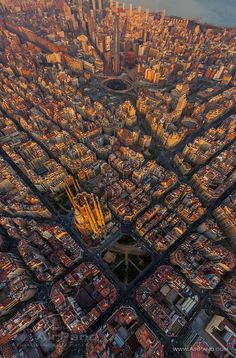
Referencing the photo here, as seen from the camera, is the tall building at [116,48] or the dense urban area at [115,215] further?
the tall building at [116,48]

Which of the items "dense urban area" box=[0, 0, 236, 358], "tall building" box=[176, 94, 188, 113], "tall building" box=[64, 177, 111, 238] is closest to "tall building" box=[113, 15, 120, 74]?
"dense urban area" box=[0, 0, 236, 358]

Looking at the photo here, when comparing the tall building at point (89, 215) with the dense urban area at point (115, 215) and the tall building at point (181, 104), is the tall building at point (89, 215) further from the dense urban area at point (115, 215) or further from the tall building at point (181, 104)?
the tall building at point (181, 104)

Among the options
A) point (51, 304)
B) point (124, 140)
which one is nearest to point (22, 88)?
point (124, 140)

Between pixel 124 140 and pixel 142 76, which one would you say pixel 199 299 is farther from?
pixel 142 76

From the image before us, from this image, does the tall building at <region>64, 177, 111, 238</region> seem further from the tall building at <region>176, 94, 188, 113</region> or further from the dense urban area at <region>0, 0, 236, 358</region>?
the tall building at <region>176, 94, 188, 113</region>

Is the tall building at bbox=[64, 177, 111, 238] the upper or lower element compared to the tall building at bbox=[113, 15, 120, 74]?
lower

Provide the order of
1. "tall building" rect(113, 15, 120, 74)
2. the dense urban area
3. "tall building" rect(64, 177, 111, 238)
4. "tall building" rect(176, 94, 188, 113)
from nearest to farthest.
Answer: the dense urban area, "tall building" rect(64, 177, 111, 238), "tall building" rect(176, 94, 188, 113), "tall building" rect(113, 15, 120, 74)

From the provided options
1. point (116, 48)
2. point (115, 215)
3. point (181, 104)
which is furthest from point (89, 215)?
point (116, 48)

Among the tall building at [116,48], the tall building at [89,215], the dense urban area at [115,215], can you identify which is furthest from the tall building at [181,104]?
the tall building at [89,215]
